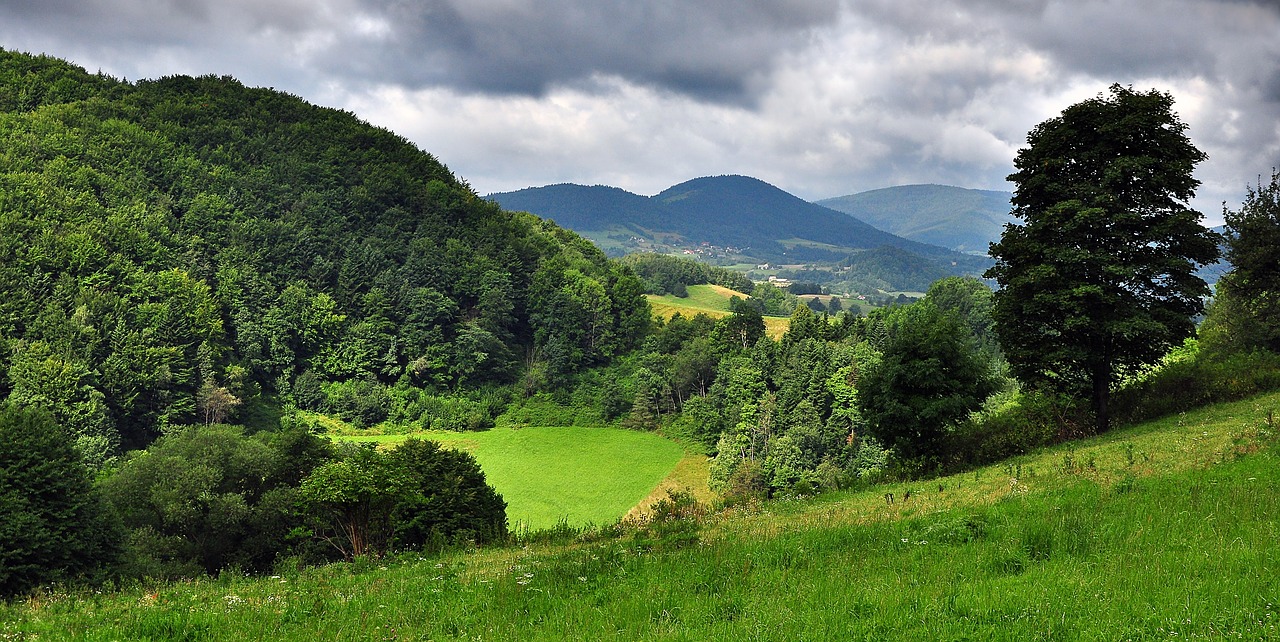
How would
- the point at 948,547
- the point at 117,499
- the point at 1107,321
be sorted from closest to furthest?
the point at 948,547 → the point at 1107,321 → the point at 117,499

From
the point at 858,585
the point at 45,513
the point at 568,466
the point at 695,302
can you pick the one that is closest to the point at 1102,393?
the point at 858,585

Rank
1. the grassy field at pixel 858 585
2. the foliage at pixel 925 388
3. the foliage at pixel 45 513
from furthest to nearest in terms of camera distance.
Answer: the foliage at pixel 925 388
the foliage at pixel 45 513
the grassy field at pixel 858 585

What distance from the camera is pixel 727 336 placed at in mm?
102062

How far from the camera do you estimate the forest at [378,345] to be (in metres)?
23.7

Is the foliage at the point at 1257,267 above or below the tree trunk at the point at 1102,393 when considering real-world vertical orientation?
above

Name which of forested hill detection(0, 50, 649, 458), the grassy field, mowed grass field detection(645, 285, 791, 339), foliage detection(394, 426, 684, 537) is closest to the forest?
forested hill detection(0, 50, 649, 458)

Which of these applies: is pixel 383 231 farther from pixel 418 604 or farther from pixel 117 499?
pixel 418 604

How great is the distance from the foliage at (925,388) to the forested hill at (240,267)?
7200cm

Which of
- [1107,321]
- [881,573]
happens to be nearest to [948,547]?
[881,573]

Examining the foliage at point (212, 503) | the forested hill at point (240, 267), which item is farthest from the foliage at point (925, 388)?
the forested hill at point (240, 267)

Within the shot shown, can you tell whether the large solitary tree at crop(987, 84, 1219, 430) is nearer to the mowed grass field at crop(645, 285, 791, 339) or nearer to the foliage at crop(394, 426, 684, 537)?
the foliage at crop(394, 426, 684, 537)

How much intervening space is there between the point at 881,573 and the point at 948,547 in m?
1.38

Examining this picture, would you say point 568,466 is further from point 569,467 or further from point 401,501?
point 401,501

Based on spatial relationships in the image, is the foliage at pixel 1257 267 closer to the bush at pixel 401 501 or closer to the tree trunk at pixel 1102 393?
the tree trunk at pixel 1102 393
